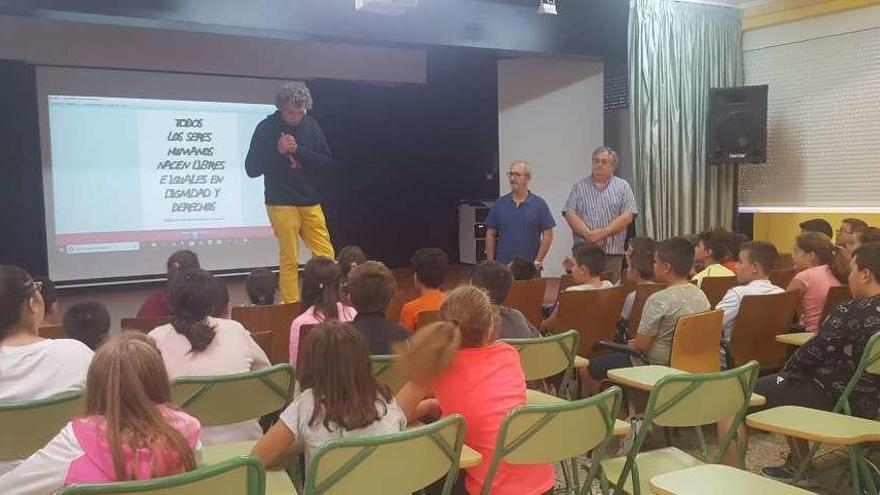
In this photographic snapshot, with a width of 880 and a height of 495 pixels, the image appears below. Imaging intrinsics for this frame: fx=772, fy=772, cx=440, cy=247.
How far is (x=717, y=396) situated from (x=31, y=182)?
702cm

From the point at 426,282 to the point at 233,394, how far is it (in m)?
1.52

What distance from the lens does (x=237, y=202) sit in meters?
7.88

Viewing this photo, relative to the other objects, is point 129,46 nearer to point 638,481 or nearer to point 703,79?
point 703,79

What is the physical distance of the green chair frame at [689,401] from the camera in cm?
221

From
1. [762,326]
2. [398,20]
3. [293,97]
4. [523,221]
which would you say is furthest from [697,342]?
[398,20]

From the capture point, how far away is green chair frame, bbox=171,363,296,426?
2.23 meters

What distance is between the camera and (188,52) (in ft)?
25.3

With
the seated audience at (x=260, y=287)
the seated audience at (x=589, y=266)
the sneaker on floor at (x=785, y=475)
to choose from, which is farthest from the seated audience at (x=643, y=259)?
the seated audience at (x=260, y=287)

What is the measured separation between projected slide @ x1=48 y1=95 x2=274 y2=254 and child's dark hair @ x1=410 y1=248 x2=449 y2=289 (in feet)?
15.1

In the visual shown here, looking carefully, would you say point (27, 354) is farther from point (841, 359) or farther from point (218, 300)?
point (841, 359)

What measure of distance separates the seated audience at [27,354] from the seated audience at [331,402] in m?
0.71

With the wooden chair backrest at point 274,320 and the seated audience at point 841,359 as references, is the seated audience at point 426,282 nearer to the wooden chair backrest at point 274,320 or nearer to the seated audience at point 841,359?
the wooden chair backrest at point 274,320

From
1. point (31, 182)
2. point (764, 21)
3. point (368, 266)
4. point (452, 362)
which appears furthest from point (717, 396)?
point (31, 182)

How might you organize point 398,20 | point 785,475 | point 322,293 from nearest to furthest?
point 785,475 → point 322,293 → point 398,20
